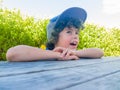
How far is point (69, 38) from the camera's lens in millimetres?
3164

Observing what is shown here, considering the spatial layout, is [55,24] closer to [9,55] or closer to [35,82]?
[9,55]

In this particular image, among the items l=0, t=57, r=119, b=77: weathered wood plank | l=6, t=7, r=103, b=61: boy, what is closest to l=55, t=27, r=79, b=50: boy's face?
l=6, t=7, r=103, b=61: boy

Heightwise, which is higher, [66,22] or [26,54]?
[66,22]

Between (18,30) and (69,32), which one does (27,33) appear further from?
(69,32)

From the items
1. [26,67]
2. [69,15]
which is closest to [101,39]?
[69,15]

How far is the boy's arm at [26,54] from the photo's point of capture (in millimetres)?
2324

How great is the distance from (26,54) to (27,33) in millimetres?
5607

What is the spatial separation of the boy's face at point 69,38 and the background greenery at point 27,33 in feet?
13.7

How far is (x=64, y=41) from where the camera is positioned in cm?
319

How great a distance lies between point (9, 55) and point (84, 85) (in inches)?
54.0

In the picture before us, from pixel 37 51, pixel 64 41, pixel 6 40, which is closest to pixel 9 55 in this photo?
pixel 37 51

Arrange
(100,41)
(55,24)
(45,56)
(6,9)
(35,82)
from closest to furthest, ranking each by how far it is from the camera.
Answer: (35,82) < (45,56) < (55,24) < (6,9) < (100,41)

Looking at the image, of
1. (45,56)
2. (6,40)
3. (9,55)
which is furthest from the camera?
(6,40)

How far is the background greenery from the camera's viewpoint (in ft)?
24.6
